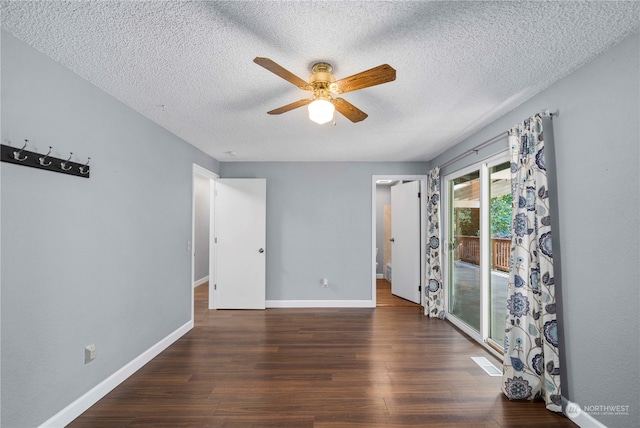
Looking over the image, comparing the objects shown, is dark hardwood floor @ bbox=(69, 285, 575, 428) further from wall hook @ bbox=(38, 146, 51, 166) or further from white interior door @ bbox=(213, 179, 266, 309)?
wall hook @ bbox=(38, 146, 51, 166)

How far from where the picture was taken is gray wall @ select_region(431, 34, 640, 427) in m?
1.59

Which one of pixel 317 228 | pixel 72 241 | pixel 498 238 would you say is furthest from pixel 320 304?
pixel 72 241

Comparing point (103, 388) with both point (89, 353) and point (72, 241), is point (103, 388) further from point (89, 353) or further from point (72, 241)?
point (72, 241)

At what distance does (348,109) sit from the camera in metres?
1.99

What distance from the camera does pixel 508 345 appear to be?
228 cm

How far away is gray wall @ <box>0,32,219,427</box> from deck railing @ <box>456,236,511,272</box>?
11.6ft

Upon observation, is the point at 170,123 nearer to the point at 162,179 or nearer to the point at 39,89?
the point at 162,179

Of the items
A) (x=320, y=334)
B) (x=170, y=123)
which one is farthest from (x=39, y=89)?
(x=320, y=334)

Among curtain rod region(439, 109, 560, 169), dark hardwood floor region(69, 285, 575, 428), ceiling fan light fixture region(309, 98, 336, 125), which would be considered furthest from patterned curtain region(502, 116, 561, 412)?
ceiling fan light fixture region(309, 98, 336, 125)

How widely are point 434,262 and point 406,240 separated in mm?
867

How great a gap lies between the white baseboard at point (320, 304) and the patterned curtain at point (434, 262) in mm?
924

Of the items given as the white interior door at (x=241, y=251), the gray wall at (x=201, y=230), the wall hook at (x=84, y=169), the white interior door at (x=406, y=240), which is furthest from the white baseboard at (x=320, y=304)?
the wall hook at (x=84, y=169)

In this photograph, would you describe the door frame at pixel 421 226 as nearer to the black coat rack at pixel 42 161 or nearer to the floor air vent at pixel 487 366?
the floor air vent at pixel 487 366

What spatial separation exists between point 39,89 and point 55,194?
643 millimetres
